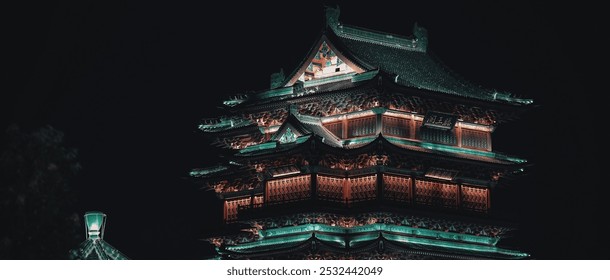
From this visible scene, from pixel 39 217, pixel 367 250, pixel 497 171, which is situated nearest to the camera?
pixel 39 217

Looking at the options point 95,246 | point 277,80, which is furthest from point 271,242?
point 95,246

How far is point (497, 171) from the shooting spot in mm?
59219

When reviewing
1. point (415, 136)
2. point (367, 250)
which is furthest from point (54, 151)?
point (415, 136)

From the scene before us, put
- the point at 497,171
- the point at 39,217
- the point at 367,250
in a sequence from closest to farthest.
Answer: the point at 39,217
the point at 367,250
the point at 497,171

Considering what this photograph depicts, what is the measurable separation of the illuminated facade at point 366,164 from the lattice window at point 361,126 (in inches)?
1.9

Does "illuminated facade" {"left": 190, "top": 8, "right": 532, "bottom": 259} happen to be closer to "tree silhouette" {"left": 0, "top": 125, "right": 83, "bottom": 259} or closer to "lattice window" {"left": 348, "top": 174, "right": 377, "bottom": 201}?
"lattice window" {"left": 348, "top": 174, "right": 377, "bottom": 201}

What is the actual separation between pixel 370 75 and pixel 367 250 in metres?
6.91

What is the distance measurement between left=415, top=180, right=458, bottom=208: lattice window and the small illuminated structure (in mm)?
17093

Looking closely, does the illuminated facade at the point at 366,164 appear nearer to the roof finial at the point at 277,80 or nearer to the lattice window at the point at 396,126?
the lattice window at the point at 396,126

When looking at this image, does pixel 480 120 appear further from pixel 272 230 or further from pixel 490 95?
pixel 272 230

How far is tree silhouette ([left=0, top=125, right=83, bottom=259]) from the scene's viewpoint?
2994 centimetres

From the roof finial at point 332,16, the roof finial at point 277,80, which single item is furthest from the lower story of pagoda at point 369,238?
the roof finial at point 332,16

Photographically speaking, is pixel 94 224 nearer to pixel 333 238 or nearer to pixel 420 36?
pixel 333 238

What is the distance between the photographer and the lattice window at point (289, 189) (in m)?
56.9
